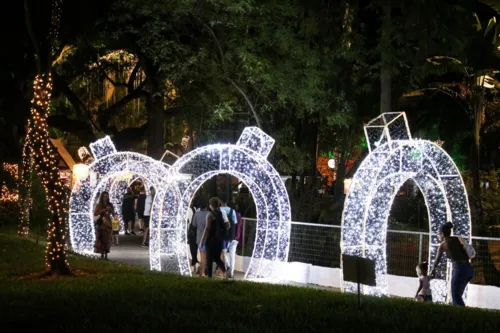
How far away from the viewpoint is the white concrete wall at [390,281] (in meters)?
16.0

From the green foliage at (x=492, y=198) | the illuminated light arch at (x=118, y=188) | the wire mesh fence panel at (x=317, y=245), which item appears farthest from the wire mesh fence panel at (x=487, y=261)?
the illuminated light arch at (x=118, y=188)

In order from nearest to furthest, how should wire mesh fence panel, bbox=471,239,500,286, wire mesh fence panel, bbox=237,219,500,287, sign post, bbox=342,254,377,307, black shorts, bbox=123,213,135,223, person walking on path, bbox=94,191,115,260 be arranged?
1. sign post, bbox=342,254,377,307
2. wire mesh fence panel, bbox=471,239,500,286
3. wire mesh fence panel, bbox=237,219,500,287
4. person walking on path, bbox=94,191,115,260
5. black shorts, bbox=123,213,135,223

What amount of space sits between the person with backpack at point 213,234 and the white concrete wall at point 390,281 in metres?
2.15

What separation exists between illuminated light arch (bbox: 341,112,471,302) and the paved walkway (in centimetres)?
508

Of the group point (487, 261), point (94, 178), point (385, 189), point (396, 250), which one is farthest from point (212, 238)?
point (94, 178)

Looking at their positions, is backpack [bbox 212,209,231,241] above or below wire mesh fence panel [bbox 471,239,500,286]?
above

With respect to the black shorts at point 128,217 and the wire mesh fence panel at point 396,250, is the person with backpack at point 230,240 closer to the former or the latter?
the wire mesh fence panel at point 396,250

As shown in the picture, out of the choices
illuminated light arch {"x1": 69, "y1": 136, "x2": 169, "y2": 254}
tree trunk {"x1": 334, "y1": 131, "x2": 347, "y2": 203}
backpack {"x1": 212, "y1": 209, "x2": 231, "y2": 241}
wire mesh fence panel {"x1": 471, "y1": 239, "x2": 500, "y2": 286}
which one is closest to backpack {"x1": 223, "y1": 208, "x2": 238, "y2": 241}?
backpack {"x1": 212, "y1": 209, "x2": 231, "y2": 241}

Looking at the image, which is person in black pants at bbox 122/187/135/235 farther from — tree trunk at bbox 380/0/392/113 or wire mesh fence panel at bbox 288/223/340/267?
wire mesh fence panel at bbox 288/223/340/267

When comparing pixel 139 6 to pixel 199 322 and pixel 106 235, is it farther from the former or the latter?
pixel 199 322

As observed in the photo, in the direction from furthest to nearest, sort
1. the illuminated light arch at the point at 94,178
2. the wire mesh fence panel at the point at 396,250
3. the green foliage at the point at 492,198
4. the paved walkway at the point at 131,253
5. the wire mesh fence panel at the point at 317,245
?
the green foliage at the point at 492,198, the illuminated light arch at the point at 94,178, the paved walkway at the point at 131,253, the wire mesh fence panel at the point at 317,245, the wire mesh fence panel at the point at 396,250

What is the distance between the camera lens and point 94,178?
25.3 meters

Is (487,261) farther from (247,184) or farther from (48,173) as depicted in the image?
(48,173)

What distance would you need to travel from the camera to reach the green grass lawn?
9453mm
